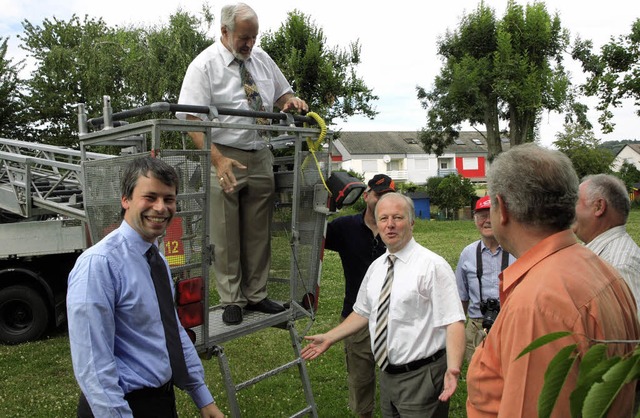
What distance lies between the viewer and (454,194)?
101 feet

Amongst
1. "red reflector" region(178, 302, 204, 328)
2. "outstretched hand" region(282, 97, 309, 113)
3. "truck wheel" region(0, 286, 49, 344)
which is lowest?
"truck wheel" region(0, 286, 49, 344)

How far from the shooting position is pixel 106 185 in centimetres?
375

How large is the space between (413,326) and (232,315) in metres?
1.31

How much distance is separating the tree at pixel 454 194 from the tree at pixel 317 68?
7.40 metres

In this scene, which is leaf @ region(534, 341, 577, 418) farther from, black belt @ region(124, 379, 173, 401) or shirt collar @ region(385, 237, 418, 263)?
shirt collar @ region(385, 237, 418, 263)

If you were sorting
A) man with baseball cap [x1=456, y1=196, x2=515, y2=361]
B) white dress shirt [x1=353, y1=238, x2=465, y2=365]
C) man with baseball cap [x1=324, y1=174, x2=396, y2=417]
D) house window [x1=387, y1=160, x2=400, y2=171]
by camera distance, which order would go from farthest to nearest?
1. house window [x1=387, y1=160, x2=400, y2=171]
2. man with baseball cap [x1=456, y1=196, x2=515, y2=361]
3. man with baseball cap [x1=324, y1=174, x2=396, y2=417]
4. white dress shirt [x1=353, y1=238, x2=465, y2=365]

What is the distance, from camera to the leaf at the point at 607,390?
3.52 feet

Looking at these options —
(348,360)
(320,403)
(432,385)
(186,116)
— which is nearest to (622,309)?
(432,385)

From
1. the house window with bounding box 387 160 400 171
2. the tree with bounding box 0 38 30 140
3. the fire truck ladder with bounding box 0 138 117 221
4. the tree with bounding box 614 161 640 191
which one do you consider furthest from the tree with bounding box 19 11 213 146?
the house window with bounding box 387 160 400 171

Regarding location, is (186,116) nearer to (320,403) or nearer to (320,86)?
(320,403)

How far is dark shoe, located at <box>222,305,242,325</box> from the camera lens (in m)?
4.14

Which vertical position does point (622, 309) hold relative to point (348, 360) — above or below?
above

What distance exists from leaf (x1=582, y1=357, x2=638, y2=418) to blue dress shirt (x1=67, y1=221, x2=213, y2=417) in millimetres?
1862

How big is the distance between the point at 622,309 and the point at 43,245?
8609 millimetres
